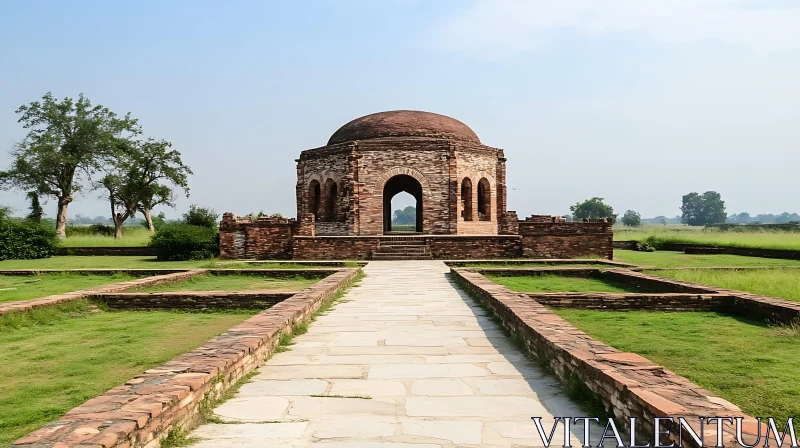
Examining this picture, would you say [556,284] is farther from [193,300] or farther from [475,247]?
[475,247]

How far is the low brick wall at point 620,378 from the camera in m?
2.51

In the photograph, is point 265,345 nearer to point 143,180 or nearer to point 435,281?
point 435,281

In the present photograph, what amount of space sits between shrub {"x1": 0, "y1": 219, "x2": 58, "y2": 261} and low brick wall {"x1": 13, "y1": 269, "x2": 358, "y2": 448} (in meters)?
19.2

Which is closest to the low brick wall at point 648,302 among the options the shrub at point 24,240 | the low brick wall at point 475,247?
the low brick wall at point 475,247

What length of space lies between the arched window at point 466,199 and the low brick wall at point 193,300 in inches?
506

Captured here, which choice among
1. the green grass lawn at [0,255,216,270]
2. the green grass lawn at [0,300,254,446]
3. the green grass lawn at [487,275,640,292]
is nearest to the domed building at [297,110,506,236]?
the green grass lawn at [0,255,216,270]

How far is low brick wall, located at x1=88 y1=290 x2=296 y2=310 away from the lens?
742 cm

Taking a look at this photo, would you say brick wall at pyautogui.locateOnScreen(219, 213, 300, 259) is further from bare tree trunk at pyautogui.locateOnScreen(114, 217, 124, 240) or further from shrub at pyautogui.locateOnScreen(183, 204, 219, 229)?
bare tree trunk at pyautogui.locateOnScreen(114, 217, 124, 240)

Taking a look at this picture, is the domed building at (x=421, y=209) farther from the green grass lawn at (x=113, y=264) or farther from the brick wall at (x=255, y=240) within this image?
the green grass lawn at (x=113, y=264)


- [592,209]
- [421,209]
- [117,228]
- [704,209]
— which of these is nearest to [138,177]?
[117,228]

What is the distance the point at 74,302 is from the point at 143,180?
1257 inches

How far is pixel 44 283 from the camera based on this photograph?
10.7 m

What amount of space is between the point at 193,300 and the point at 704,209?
13502 centimetres

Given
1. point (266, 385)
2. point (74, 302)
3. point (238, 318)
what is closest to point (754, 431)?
point (266, 385)
